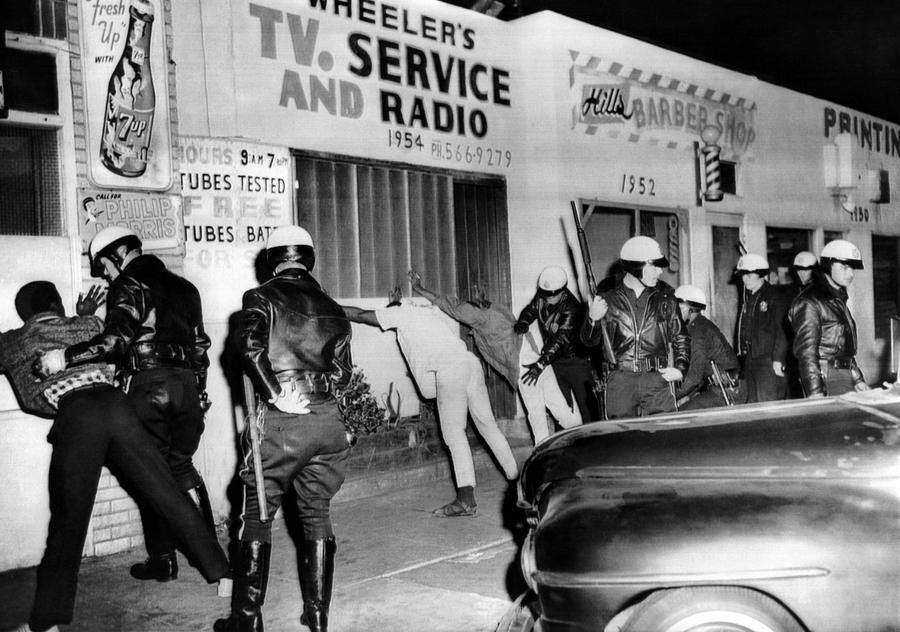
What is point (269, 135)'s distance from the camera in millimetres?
7301

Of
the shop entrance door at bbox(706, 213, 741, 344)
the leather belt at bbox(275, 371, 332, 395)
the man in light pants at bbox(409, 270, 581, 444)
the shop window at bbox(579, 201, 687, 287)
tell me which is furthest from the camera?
the shop entrance door at bbox(706, 213, 741, 344)

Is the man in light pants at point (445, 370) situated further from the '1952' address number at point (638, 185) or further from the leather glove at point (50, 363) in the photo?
the '1952' address number at point (638, 185)

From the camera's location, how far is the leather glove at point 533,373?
7975mm

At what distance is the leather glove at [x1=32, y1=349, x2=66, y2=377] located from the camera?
15.3ft

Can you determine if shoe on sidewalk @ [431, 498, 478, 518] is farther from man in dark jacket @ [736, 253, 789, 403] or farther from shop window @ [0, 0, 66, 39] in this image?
shop window @ [0, 0, 66, 39]

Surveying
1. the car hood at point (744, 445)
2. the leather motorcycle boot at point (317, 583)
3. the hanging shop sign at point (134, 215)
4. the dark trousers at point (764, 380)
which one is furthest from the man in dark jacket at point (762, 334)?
the leather motorcycle boot at point (317, 583)

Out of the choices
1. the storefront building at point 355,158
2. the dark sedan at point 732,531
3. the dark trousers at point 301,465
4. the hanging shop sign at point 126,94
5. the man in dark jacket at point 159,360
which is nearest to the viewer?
the dark sedan at point 732,531

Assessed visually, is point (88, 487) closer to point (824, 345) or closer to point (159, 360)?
point (159, 360)

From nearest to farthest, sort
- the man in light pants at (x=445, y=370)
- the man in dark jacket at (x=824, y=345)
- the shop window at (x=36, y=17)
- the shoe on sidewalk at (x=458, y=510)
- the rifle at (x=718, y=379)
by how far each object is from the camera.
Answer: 1. the shop window at (x=36, y=17)
2. the man in dark jacket at (x=824, y=345)
3. the shoe on sidewalk at (x=458, y=510)
4. the man in light pants at (x=445, y=370)
5. the rifle at (x=718, y=379)

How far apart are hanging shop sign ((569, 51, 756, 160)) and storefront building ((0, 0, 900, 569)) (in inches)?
1.5

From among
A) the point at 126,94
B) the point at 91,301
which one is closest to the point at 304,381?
the point at 91,301

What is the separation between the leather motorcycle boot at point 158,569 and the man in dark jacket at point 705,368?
4462mm

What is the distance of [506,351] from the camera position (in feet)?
26.0

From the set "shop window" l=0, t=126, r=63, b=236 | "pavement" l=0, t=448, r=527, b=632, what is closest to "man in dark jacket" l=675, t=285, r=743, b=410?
"pavement" l=0, t=448, r=527, b=632
